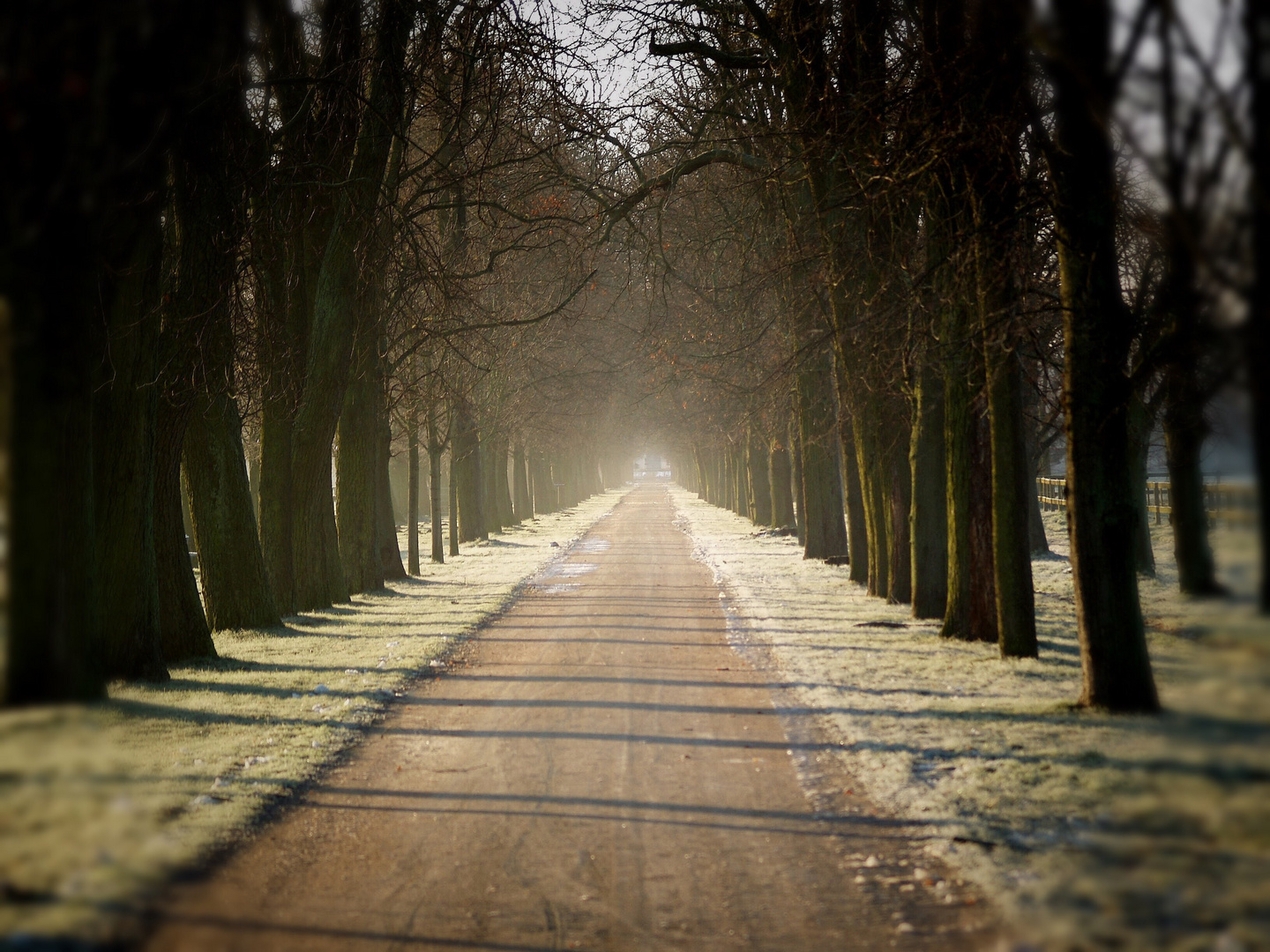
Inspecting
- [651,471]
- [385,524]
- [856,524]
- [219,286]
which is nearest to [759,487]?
[385,524]

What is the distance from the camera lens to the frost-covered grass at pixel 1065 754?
71.2 inches

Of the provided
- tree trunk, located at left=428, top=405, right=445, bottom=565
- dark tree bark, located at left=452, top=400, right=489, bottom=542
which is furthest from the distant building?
tree trunk, located at left=428, top=405, right=445, bottom=565

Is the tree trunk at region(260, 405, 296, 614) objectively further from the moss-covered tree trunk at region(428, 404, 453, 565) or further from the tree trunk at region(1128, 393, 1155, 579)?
the tree trunk at region(1128, 393, 1155, 579)

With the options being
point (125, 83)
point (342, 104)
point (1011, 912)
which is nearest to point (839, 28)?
point (342, 104)

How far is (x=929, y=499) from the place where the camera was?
14305mm

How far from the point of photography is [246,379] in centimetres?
1503

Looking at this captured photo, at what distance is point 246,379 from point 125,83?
43.6 ft

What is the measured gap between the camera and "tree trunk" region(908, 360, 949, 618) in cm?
1412

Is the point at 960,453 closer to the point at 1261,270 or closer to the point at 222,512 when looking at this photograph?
the point at 222,512

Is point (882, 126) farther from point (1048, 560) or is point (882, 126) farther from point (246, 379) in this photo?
point (1048, 560)

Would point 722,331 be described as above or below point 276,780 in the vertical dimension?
above

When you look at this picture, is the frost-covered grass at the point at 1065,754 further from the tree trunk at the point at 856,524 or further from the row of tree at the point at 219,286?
the row of tree at the point at 219,286

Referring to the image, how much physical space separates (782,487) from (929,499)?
2100cm

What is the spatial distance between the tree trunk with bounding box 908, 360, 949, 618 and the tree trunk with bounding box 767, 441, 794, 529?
63.8ft
